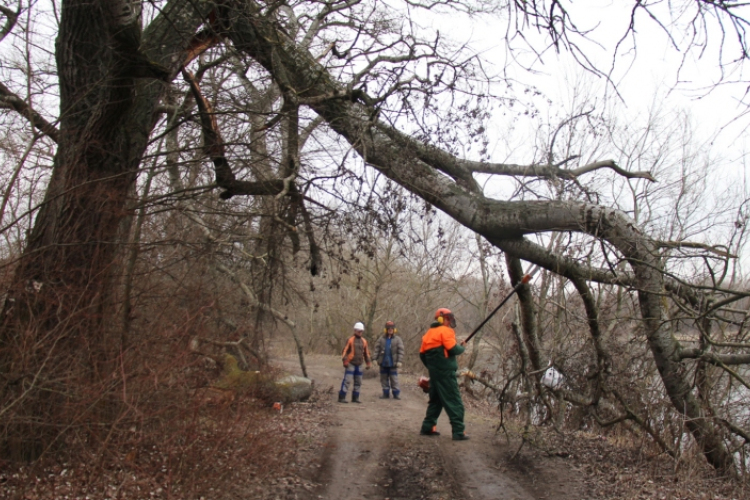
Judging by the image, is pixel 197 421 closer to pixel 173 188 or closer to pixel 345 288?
pixel 173 188

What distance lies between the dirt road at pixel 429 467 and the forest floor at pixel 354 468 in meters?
0.01

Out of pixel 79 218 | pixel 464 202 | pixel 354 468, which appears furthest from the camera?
pixel 464 202

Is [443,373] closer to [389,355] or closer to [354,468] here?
[354,468]

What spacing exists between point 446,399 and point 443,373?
369 millimetres

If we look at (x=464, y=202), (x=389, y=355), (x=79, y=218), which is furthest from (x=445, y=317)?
(x=389, y=355)

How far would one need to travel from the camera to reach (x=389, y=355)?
14.5m

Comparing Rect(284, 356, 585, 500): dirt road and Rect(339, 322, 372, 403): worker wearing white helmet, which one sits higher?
Rect(339, 322, 372, 403): worker wearing white helmet

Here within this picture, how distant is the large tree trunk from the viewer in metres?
7.10

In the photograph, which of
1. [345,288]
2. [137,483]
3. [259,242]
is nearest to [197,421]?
[137,483]

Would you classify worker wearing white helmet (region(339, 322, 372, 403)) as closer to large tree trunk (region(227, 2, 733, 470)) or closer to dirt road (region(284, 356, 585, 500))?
dirt road (region(284, 356, 585, 500))

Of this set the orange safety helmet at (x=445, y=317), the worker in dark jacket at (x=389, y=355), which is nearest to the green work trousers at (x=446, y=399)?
the orange safety helmet at (x=445, y=317)

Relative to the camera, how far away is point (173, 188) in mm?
9094

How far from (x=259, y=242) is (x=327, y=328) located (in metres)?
22.8

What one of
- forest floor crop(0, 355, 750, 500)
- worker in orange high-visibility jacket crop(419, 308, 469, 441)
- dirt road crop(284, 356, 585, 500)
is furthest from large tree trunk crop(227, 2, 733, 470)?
dirt road crop(284, 356, 585, 500)
